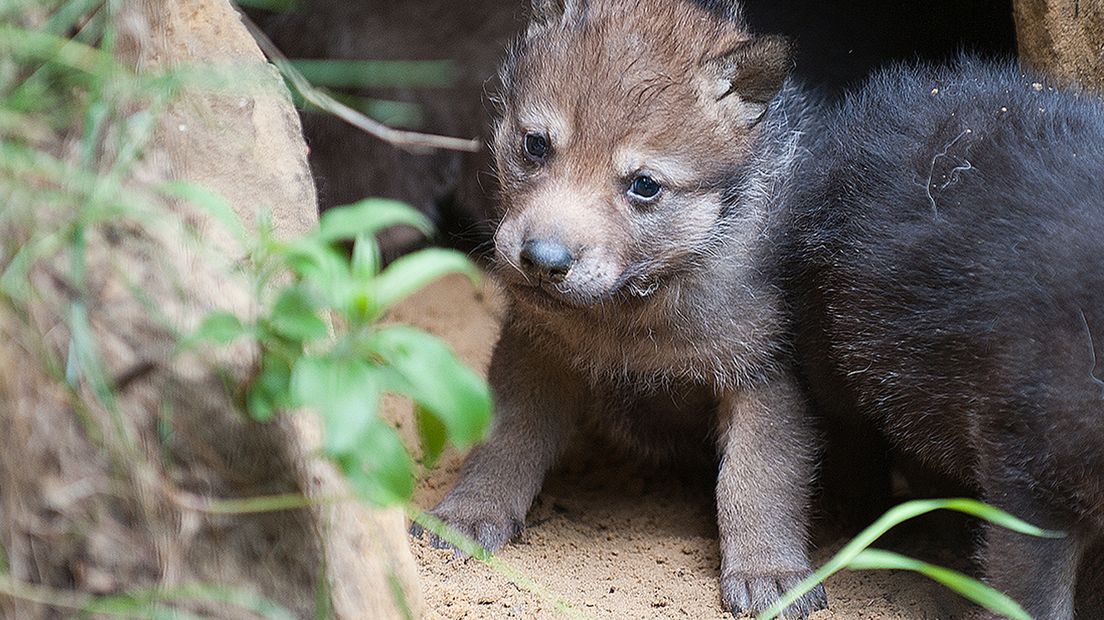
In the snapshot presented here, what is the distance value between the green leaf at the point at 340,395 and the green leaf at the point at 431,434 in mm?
130

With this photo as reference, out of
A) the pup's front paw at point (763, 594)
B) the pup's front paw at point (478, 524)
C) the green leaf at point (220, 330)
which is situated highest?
the green leaf at point (220, 330)

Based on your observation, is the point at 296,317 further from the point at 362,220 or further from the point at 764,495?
the point at 764,495

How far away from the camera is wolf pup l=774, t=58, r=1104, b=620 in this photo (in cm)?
262

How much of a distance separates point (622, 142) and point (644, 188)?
13 cm

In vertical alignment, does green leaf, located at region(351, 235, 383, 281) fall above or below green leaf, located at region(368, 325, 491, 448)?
above

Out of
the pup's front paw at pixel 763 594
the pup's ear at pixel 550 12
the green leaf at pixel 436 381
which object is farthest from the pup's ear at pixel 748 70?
the green leaf at pixel 436 381

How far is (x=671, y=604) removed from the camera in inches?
122

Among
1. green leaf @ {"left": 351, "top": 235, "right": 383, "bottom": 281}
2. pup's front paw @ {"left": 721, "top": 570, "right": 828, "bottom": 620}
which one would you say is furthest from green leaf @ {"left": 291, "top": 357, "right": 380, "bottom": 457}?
pup's front paw @ {"left": 721, "top": 570, "right": 828, "bottom": 620}

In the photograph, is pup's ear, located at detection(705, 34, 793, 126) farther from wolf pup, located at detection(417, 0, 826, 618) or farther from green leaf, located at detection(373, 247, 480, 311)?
green leaf, located at detection(373, 247, 480, 311)

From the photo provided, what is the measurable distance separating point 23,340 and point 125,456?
21 centimetres

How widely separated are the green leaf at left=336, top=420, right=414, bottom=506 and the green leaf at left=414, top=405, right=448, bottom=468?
0.08 metres

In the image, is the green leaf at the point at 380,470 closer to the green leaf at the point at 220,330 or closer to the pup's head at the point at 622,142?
the green leaf at the point at 220,330

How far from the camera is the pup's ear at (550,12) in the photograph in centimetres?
337

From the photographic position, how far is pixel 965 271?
285 centimetres
